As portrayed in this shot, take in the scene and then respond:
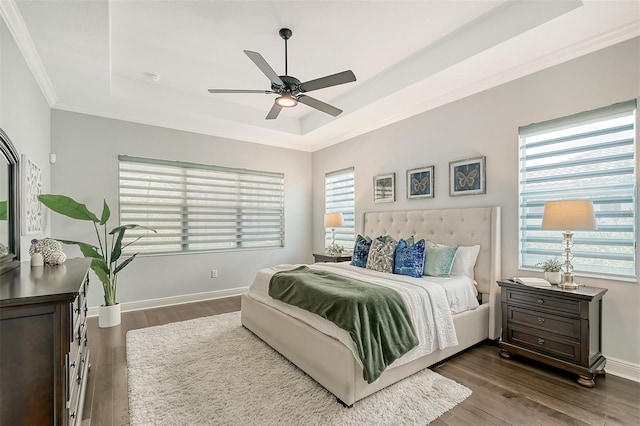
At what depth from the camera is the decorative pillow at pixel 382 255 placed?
134 inches

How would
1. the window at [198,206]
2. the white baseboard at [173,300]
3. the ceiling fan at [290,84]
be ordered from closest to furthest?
1. the ceiling fan at [290,84]
2. the white baseboard at [173,300]
3. the window at [198,206]

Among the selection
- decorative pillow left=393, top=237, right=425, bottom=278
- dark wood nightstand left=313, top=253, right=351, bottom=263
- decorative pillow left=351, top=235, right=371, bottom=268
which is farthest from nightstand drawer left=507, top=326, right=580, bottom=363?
dark wood nightstand left=313, top=253, right=351, bottom=263

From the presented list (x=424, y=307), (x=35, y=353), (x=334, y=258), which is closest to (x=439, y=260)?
(x=424, y=307)

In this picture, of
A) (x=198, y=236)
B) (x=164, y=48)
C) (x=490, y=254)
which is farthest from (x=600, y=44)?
(x=198, y=236)

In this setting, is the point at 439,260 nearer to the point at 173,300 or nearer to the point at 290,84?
the point at 290,84

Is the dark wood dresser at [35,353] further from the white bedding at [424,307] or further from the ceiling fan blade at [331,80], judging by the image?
the ceiling fan blade at [331,80]

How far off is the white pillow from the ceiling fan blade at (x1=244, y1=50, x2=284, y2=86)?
255cm

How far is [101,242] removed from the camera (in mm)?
4180

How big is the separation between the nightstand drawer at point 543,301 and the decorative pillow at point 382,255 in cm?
114

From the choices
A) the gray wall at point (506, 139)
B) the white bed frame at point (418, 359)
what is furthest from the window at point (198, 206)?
the white bed frame at point (418, 359)

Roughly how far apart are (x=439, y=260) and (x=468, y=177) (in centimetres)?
108

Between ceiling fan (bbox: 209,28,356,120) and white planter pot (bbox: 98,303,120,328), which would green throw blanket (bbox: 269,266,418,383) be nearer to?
ceiling fan (bbox: 209,28,356,120)

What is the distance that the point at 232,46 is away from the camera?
314 cm

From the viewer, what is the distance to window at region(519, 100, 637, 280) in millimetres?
2492
